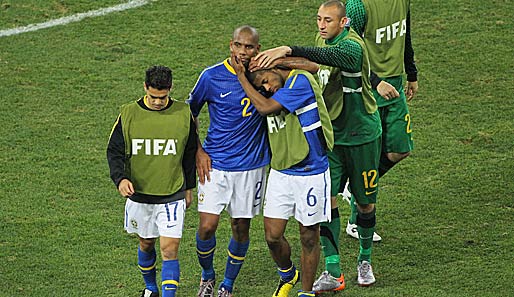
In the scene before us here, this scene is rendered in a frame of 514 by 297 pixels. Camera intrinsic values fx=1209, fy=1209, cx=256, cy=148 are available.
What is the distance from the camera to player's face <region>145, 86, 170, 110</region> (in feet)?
26.6

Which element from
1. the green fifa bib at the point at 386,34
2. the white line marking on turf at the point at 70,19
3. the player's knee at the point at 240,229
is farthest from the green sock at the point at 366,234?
the white line marking on turf at the point at 70,19

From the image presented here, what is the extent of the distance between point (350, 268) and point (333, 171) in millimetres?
1007

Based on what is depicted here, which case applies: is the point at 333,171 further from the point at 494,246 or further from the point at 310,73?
the point at 494,246

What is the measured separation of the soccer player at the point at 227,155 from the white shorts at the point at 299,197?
9.5 inches

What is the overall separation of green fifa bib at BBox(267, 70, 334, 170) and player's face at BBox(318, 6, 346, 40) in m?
0.48

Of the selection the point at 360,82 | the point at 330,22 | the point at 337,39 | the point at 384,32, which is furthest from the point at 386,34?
the point at 330,22

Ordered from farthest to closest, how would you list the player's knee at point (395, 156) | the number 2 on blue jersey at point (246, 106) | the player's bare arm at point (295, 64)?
1. the player's knee at point (395, 156)
2. the number 2 on blue jersey at point (246, 106)
3. the player's bare arm at point (295, 64)

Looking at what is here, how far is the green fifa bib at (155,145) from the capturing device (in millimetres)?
8180

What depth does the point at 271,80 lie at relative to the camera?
831 cm

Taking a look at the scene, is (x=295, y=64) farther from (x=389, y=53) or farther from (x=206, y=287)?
(x=206, y=287)

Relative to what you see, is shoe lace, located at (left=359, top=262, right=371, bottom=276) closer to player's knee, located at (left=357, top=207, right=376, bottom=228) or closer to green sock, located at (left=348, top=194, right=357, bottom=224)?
player's knee, located at (left=357, top=207, right=376, bottom=228)

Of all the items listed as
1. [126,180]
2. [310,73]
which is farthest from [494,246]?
Result: [126,180]

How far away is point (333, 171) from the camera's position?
9000 mm

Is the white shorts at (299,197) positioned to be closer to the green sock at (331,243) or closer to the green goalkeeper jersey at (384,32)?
the green sock at (331,243)
